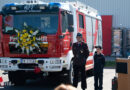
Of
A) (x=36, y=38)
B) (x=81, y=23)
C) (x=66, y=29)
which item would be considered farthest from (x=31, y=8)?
(x=81, y=23)

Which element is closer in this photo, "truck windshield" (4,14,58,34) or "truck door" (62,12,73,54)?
"truck windshield" (4,14,58,34)

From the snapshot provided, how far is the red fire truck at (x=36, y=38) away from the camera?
11.8 metres

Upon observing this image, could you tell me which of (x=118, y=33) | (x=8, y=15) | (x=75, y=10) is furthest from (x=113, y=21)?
(x=8, y=15)

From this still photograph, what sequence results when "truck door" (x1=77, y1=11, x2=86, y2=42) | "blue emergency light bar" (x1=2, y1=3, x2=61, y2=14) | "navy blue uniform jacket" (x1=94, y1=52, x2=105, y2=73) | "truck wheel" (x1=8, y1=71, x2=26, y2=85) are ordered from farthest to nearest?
"truck door" (x1=77, y1=11, x2=86, y2=42), "truck wheel" (x1=8, y1=71, x2=26, y2=85), "blue emergency light bar" (x1=2, y1=3, x2=61, y2=14), "navy blue uniform jacket" (x1=94, y1=52, x2=105, y2=73)

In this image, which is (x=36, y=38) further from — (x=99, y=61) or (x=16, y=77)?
(x=99, y=61)

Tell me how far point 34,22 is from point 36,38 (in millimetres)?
634

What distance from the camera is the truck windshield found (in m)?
11.8

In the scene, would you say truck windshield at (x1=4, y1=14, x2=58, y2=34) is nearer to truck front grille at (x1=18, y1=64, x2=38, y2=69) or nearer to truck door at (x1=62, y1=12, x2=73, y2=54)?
truck door at (x1=62, y1=12, x2=73, y2=54)

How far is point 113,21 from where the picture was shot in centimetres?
3025

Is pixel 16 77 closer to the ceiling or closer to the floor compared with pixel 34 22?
closer to the floor

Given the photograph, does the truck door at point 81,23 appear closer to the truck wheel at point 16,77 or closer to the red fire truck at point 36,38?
the red fire truck at point 36,38

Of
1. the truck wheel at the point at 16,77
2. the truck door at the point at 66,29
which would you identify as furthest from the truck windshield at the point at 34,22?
the truck wheel at the point at 16,77

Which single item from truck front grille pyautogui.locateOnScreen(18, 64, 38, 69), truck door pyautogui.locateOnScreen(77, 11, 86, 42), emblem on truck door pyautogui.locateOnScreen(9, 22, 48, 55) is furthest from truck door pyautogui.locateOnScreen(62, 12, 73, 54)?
truck door pyautogui.locateOnScreen(77, 11, 86, 42)

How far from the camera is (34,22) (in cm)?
1205
